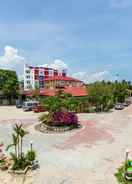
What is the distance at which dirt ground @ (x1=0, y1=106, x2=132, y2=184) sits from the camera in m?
11.8

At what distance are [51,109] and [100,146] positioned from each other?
29.8ft

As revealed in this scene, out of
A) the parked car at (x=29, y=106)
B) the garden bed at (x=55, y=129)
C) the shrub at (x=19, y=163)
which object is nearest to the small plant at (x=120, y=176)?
the shrub at (x=19, y=163)

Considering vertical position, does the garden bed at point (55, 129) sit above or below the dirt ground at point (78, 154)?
above

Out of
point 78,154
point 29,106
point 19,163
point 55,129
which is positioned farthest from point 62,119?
point 29,106

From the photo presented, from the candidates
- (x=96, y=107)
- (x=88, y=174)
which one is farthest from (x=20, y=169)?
(x=96, y=107)

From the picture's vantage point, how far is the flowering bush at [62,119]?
79.0 feet

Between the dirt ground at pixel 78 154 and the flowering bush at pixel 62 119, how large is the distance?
1437mm

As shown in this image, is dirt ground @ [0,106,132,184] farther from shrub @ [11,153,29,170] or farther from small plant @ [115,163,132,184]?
shrub @ [11,153,29,170]

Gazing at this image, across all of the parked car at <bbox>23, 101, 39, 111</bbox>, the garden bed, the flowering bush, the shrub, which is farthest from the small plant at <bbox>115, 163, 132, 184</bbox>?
the parked car at <bbox>23, 101, 39, 111</bbox>

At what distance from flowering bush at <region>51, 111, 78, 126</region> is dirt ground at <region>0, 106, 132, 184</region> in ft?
4.71

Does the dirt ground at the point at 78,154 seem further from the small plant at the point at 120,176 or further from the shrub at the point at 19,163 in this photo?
the shrub at the point at 19,163

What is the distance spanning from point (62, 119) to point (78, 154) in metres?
8.98

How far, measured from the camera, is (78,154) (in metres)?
15.6

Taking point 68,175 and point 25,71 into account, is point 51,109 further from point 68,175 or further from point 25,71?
point 25,71
